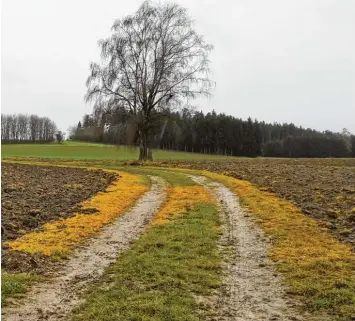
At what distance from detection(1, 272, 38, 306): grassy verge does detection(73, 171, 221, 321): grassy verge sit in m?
1.10

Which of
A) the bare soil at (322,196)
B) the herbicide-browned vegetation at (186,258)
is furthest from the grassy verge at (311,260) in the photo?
the bare soil at (322,196)

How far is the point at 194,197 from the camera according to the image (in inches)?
701

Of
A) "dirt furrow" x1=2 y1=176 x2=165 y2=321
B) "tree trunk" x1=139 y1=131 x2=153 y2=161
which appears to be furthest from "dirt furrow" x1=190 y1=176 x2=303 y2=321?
"tree trunk" x1=139 y1=131 x2=153 y2=161

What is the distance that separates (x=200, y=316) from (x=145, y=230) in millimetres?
5845

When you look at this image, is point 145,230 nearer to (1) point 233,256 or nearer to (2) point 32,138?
(1) point 233,256

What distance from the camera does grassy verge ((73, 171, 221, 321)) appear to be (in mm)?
5789

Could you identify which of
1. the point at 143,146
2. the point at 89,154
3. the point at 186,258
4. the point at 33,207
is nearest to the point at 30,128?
the point at 89,154

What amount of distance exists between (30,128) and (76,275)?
480 ft

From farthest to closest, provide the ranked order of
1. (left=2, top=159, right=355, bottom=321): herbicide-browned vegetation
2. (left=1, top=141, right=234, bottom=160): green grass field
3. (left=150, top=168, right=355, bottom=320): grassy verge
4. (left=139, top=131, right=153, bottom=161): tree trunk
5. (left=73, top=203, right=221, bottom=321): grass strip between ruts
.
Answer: (left=1, top=141, right=234, bottom=160): green grass field < (left=139, top=131, right=153, bottom=161): tree trunk < (left=150, top=168, right=355, bottom=320): grassy verge < (left=2, top=159, right=355, bottom=321): herbicide-browned vegetation < (left=73, top=203, right=221, bottom=321): grass strip between ruts

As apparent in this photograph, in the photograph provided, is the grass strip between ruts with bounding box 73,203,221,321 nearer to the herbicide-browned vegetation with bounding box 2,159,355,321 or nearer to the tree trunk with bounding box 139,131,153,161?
the herbicide-browned vegetation with bounding box 2,159,355,321

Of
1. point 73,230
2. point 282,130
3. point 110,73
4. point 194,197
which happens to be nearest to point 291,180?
point 194,197

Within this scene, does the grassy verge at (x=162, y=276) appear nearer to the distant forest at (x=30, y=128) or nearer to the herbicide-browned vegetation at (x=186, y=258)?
the herbicide-browned vegetation at (x=186, y=258)

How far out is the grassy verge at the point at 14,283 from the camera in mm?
6435

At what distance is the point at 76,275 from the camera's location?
754 centimetres
